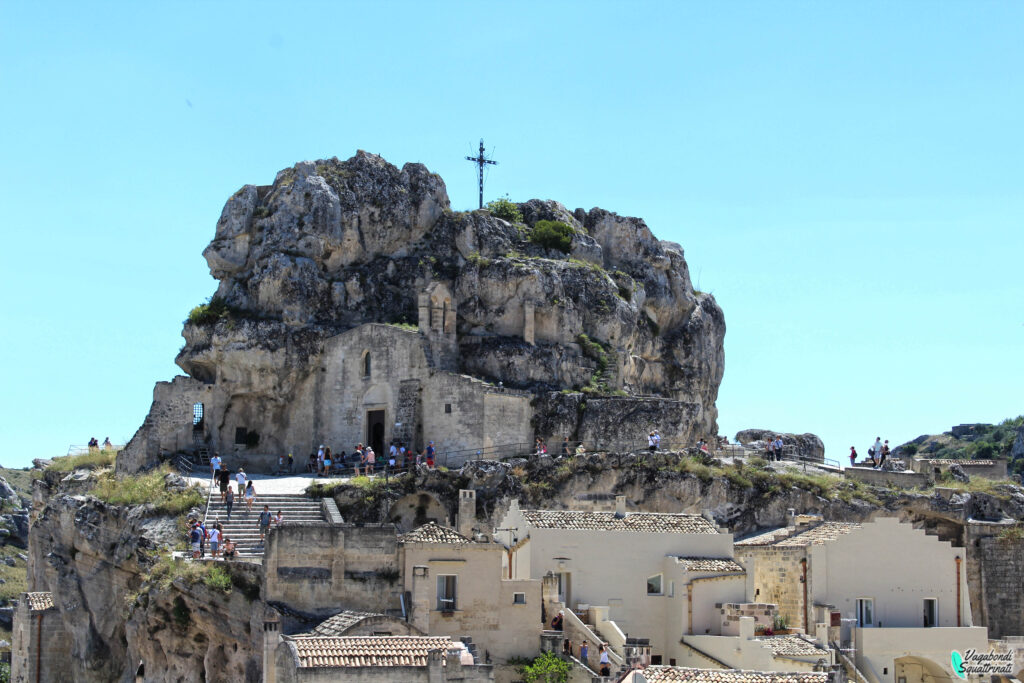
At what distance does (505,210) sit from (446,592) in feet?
97.1

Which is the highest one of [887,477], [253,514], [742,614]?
[887,477]

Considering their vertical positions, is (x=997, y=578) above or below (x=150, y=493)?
below

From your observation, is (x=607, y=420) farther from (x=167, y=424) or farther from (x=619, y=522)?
(x=167, y=424)

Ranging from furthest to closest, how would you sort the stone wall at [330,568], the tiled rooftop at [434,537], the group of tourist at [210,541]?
the group of tourist at [210,541] < the tiled rooftop at [434,537] < the stone wall at [330,568]

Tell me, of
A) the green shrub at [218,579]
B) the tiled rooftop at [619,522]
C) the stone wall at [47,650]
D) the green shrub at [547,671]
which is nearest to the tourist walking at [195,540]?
the green shrub at [218,579]

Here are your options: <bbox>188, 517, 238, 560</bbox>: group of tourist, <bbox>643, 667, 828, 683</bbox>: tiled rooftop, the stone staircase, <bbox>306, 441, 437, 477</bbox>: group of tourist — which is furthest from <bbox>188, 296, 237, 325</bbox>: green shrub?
<bbox>643, 667, 828, 683</bbox>: tiled rooftop

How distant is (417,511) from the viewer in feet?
187

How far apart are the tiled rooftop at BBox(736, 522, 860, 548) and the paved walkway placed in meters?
15.6

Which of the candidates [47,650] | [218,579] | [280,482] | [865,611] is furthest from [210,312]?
[865,611]

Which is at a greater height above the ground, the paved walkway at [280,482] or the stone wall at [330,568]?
the paved walkway at [280,482]

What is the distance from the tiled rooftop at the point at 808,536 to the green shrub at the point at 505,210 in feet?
72.1

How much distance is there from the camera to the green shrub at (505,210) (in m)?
71.6

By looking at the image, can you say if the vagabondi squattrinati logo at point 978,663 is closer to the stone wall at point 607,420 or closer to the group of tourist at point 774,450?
the group of tourist at point 774,450

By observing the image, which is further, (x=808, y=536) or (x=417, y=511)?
(x=417, y=511)
